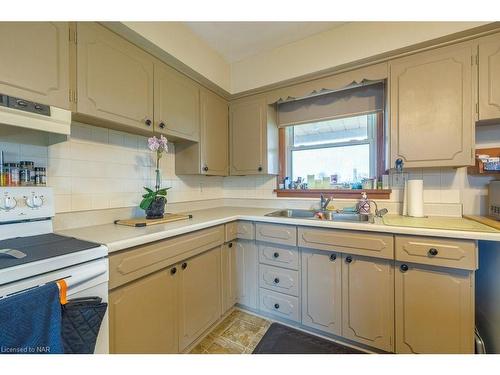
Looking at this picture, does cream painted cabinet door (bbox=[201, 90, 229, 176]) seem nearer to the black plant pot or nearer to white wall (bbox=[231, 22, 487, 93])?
white wall (bbox=[231, 22, 487, 93])

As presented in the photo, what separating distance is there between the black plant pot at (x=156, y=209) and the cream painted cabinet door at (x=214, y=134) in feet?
1.79

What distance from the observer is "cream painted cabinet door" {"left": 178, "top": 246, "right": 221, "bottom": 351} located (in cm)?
138

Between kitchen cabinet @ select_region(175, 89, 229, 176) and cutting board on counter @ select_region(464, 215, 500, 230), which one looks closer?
cutting board on counter @ select_region(464, 215, 500, 230)

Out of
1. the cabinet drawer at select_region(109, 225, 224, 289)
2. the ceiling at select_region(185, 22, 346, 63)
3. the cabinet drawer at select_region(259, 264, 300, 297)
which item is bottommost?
the cabinet drawer at select_region(259, 264, 300, 297)

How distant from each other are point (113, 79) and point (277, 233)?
1485mm

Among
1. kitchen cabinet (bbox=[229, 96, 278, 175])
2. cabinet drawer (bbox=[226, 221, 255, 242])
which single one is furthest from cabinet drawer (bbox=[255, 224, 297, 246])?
kitchen cabinet (bbox=[229, 96, 278, 175])

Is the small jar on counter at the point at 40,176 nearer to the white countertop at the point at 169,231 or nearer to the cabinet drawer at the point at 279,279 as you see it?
the white countertop at the point at 169,231

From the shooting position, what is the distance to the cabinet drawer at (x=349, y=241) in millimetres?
1330

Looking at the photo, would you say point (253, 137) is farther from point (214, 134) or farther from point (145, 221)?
point (145, 221)

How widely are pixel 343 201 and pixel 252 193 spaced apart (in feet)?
3.21

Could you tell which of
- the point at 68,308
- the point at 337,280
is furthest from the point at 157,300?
the point at 337,280

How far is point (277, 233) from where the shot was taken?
5.53ft

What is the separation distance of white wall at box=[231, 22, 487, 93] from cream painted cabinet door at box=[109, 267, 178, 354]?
1.86m

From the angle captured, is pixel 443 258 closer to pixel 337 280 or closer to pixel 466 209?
pixel 337 280
